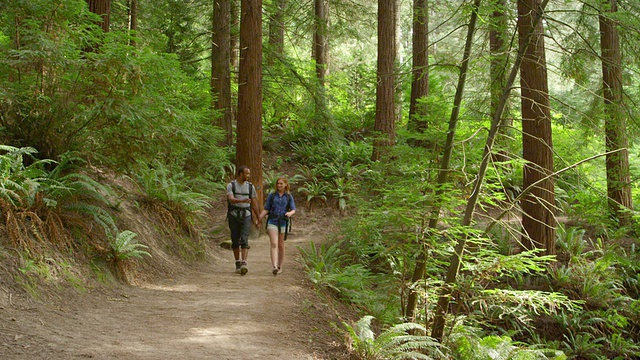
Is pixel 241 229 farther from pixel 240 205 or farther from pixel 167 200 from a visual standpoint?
pixel 167 200

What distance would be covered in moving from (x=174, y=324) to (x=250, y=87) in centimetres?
744

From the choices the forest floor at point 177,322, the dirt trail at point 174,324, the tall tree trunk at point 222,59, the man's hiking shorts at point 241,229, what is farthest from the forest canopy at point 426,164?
the tall tree trunk at point 222,59

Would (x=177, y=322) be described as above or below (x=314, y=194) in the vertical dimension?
below

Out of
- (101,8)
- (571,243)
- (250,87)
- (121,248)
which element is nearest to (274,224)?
(121,248)

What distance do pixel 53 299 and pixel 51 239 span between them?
113cm

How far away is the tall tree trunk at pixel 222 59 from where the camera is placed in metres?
16.0

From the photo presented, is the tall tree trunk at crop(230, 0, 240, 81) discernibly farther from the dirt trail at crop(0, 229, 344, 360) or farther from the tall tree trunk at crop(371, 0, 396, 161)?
the dirt trail at crop(0, 229, 344, 360)

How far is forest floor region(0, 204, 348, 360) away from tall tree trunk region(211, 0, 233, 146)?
A: 8895 millimetres

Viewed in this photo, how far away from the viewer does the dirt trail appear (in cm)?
450

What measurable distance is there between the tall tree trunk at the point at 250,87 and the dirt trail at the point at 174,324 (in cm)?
453

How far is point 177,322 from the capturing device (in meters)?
5.75

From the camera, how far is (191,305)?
662cm

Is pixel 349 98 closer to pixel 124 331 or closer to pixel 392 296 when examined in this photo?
pixel 392 296

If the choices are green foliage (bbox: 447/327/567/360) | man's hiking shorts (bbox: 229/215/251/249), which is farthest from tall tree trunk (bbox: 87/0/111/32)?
green foliage (bbox: 447/327/567/360)
